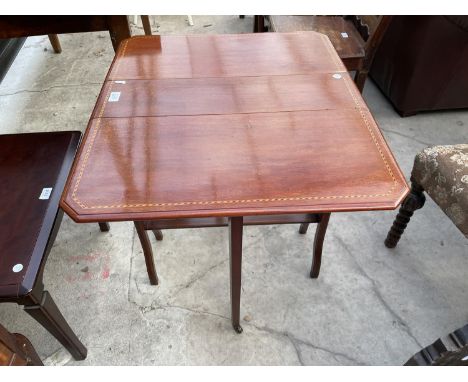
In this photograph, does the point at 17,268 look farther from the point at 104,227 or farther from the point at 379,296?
the point at 379,296

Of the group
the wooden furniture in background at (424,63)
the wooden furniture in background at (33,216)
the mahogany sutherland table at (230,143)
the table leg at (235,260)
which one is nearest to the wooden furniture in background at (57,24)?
the mahogany sutherland table at (230,143)

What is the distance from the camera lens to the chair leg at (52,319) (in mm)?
1103

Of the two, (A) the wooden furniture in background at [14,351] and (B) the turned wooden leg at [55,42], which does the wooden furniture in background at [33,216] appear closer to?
(A) the wooden furniture in background at [14,351]

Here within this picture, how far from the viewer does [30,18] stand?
1595 mm

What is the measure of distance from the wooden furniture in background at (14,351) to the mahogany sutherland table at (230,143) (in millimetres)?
430

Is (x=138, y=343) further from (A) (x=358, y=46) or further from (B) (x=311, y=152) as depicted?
(A) (x=358, y=46)

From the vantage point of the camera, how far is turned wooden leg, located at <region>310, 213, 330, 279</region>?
1418 mm

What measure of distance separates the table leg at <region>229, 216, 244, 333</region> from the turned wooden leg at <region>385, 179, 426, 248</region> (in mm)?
887

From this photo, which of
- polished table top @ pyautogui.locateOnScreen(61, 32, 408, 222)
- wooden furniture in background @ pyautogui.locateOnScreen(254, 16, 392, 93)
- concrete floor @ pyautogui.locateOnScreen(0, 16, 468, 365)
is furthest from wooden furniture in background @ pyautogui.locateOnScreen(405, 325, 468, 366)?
wooden furniture in background @ pyautogui.locateOnScreen(254, 16, 392, 93)

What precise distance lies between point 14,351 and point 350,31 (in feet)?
7.95

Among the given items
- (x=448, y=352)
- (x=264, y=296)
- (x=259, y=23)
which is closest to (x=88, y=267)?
(x=264, y=296)

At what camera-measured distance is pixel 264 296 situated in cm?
165

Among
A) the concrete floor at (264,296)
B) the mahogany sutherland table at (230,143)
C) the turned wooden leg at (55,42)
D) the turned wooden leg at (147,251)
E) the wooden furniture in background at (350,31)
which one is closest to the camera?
the mahogany sutherland table at (230,143)

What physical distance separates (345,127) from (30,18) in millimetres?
1508
